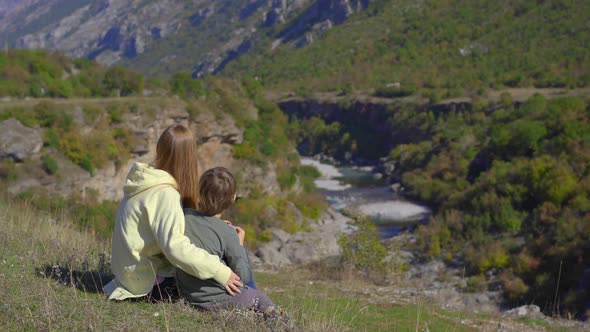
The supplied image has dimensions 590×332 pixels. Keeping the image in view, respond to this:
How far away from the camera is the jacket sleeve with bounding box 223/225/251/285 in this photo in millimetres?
4270

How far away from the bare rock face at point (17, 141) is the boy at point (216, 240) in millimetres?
24414

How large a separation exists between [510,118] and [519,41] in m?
28.3

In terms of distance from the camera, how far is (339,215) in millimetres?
38469

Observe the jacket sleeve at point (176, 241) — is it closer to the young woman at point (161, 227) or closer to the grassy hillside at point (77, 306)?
the young woman at point (161, 227)

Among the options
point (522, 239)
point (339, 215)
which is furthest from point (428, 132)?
point (522, 239)

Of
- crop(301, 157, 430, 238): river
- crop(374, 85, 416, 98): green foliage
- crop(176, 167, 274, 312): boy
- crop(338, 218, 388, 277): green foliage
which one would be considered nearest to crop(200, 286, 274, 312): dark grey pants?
crop(176, 167, 274, 312): boy

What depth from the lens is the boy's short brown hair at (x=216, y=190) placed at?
167 inches

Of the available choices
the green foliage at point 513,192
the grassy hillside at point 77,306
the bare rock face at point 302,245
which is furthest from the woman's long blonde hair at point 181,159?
the green foliage at point 513,192

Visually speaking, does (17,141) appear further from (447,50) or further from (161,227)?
(447,50)

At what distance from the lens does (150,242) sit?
13.9 feet

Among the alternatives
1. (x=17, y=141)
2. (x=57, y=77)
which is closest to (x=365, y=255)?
(x=17, y=141)

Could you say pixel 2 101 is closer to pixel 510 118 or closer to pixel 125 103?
pixel 125 103

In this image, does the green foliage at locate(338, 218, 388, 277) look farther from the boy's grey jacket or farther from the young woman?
the young woman

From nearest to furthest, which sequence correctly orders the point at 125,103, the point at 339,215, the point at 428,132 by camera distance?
the point at 125,103 → the point at 339,215 → the point at 428,132
